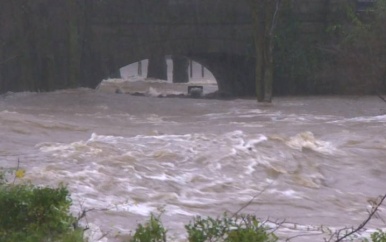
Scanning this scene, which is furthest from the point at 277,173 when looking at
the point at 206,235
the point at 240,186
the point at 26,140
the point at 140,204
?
the point at 206,235

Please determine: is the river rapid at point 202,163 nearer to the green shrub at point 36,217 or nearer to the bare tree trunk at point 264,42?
the green shrub at point 36,217

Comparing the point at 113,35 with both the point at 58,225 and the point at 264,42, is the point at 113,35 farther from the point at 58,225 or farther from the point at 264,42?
the point at 58,225

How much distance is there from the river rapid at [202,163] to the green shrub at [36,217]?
1834 millimetres

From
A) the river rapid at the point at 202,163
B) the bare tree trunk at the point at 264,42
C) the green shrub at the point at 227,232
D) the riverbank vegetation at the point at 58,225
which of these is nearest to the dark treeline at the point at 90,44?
the bare tree trunk at the point at 264,42

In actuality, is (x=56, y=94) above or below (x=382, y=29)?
below

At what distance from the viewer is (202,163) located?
13477 mm

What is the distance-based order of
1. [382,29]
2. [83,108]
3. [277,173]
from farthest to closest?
[382,29] → [83,108] → [277,173]

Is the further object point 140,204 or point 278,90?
point 278,90

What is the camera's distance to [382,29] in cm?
2422

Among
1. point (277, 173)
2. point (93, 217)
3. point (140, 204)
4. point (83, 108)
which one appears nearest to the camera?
point (93, 217)

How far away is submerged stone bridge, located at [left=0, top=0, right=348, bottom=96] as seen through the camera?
86.0ft

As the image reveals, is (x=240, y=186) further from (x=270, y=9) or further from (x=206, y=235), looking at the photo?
(x=270, y=9)

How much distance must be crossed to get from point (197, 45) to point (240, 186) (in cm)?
1442

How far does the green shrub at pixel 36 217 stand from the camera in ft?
18.6
